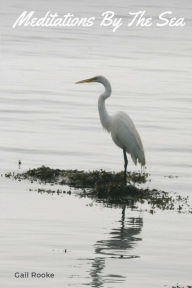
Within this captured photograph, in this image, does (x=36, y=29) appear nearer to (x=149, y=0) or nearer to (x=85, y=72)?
(x=85, y=72)

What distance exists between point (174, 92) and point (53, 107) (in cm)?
545

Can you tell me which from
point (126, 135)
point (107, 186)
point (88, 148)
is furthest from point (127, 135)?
point (88, 148)

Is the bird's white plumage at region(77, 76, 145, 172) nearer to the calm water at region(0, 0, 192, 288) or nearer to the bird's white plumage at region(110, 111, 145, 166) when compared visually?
the bird's white plumage at region(110, 111, 145, 166)

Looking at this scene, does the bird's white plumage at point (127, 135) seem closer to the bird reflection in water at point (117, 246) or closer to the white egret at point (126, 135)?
the white egret at point (126, 135)

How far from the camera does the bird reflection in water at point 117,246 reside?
11695mm

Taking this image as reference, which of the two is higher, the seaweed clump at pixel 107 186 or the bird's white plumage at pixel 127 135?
the bird's white plumage at pixel 127 135

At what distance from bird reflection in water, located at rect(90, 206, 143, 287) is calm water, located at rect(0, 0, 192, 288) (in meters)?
0.01

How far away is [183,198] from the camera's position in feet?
54.6

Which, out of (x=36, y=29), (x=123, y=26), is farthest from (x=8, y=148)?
(x=123, y=26)

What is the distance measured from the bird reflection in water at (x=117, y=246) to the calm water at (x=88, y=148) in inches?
0.6

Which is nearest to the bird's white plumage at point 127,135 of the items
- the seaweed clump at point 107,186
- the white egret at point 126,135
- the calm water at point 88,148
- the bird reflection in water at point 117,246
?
the white egret at point 126,135

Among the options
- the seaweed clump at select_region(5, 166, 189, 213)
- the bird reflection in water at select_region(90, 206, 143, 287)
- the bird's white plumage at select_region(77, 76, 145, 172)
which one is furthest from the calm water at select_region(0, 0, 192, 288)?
the bird's white plumage at select_region(77, 76, 145, 172)

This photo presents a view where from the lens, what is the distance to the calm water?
1227 cm

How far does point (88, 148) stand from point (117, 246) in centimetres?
826
